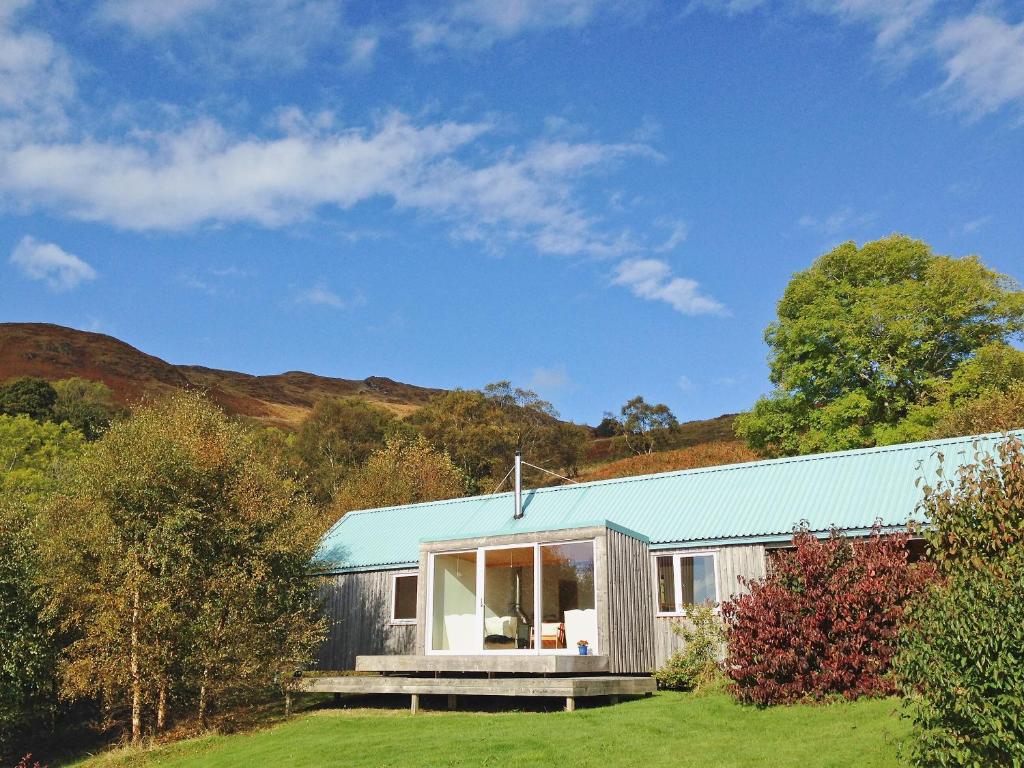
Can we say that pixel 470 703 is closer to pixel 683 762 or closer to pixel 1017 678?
pixel 683 762

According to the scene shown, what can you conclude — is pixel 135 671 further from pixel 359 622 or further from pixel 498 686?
pixel 498 686

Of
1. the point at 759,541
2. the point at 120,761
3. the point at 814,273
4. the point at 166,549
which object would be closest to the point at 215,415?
the point at 166,549

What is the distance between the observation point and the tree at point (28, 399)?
209 ft

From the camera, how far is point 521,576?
1973 cm

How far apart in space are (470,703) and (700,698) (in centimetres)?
492

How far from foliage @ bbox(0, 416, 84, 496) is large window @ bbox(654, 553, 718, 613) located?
37813mm

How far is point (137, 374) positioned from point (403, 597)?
340 feet

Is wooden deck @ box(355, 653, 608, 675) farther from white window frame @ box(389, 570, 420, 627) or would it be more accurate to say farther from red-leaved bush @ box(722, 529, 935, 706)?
white window frame @ box(389, 570, 420, 627)

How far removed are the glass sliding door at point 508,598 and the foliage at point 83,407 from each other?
45.3 meters

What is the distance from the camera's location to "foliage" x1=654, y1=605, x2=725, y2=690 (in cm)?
1675

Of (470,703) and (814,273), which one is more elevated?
(814,273)

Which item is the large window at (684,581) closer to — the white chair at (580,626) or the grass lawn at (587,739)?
the white chair at (580,626)

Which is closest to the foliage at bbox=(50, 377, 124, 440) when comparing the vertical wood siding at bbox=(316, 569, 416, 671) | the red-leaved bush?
the vertical wood siding at bbox=(316, 569, 416, 671)

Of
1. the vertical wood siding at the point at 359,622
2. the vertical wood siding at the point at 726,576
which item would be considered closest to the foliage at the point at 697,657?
the vertical wood siding at the point at 726,576
